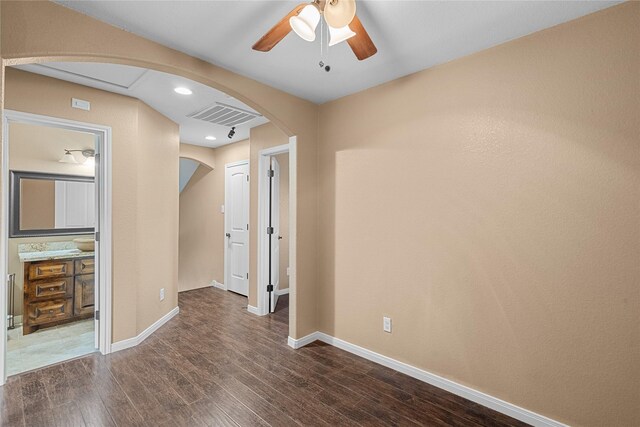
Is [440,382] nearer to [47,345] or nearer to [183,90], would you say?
[183,90]

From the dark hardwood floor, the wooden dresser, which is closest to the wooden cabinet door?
the wooden dresser

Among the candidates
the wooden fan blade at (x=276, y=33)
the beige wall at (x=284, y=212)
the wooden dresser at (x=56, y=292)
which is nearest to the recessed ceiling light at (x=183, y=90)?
the wooden fan blade at (x=276, y=33)

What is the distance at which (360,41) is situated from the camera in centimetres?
168

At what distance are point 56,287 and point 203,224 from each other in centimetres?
232

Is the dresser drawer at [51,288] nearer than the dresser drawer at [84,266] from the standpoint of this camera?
Yes

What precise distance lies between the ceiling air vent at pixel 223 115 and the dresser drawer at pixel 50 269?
2.37 meters

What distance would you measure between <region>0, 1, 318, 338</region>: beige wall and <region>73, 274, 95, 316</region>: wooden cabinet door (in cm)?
106

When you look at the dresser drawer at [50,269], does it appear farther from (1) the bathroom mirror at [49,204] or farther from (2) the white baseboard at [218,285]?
(2) the white baseboard at [218,285]

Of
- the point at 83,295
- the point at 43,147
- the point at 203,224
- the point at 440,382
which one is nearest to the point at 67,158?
the point at 43,147

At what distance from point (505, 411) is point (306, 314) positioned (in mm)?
1844

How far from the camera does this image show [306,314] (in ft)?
10.4

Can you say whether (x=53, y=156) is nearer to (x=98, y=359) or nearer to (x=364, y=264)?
(x=98, y=359)

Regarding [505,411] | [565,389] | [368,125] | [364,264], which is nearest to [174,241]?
[364,264]

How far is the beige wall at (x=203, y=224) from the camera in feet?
17.4
